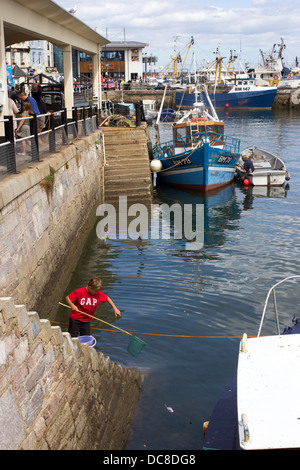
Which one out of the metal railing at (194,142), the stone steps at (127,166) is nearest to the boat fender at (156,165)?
the metal railing at (194,142)

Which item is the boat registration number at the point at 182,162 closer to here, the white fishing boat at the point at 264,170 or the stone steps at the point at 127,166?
the stone steps at the point at 127,166

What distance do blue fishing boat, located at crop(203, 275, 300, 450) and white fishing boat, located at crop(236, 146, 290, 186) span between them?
20.6 metres

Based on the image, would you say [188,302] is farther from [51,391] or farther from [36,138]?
[51,391]

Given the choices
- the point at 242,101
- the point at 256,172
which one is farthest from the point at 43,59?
the point at 256,172

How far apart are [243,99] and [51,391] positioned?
3246 inches

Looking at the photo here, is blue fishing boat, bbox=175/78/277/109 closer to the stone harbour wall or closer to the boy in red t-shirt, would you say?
the stone harbour wall

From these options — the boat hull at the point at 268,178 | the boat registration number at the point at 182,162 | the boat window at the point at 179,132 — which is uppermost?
the boat window at the point at 179,132

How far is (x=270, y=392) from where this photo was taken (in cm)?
543

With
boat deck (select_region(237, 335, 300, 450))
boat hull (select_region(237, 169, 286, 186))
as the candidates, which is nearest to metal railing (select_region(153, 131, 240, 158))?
boat hull (select_region(237, 169, 286, 186))

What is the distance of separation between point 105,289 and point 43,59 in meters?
70.6

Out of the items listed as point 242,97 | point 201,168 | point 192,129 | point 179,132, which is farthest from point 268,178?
point 242,97

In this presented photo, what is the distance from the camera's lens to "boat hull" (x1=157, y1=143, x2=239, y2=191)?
2528cm

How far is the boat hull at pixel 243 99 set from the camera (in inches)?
3179

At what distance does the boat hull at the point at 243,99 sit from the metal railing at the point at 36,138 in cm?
6228
